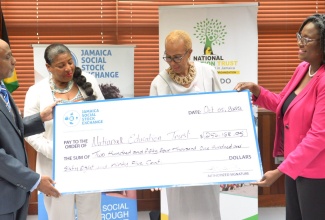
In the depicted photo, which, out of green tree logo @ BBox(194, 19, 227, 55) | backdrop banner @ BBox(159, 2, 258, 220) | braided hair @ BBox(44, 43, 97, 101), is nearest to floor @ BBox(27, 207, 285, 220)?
backdrop banner @ BBox(159, 2, 258, 220)

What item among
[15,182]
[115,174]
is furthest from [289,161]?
[15,182]

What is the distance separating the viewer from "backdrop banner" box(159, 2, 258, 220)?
518 cm

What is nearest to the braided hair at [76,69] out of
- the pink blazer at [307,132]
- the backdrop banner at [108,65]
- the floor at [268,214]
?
the backdrop banner at [108,65]

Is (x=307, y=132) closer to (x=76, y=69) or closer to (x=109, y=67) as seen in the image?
(x=76, y=69)

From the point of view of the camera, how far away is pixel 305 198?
9.43 feet

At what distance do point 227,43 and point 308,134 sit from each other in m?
2.50

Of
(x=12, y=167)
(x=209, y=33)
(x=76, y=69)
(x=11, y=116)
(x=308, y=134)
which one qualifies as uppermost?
(x=209, y=33)

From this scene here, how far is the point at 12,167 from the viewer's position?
2.67 meters

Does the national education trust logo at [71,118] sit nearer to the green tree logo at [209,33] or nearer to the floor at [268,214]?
the green tree logo at [209,33]

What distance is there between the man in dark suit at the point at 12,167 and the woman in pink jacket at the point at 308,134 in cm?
134

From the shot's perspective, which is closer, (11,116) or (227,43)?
(11,116)

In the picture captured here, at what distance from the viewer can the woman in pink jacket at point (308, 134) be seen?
2.81m

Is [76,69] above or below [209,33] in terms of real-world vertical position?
below

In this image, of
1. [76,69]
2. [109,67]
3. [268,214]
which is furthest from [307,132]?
[268,214]
